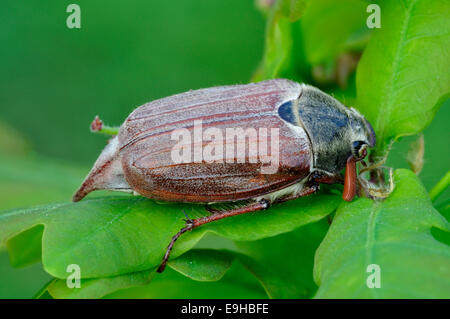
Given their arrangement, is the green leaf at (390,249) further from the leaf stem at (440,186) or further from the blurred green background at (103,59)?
the blurred green background at (103,59)

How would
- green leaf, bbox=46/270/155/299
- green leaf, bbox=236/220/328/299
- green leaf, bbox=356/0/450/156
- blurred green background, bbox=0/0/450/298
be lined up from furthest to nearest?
blurred green background, bbox=0/0/450/298 < green leaf, bbox=236/220/328/299 < green leaf, bbox=356/0/450/156 < green leaf, bbox=46/270/155/299

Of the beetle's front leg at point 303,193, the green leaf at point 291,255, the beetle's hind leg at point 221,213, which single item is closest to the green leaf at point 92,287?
the beetle's hind leg at point 221,213

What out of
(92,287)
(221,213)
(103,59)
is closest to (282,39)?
(221,213)

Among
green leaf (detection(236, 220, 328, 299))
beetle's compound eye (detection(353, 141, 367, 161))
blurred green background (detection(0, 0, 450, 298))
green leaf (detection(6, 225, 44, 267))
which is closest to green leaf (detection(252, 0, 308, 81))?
beetle's compound eye (detection(353, 141, 367, 161))

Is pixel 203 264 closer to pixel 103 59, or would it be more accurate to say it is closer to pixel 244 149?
pixel 244 149

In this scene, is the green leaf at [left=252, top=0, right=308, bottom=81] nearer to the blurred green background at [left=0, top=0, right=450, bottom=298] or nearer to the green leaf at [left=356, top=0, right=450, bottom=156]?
the green leaf at [left=356, top=0, right=450, bottom=156]

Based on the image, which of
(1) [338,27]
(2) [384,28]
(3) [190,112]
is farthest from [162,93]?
(2) [384,28]
